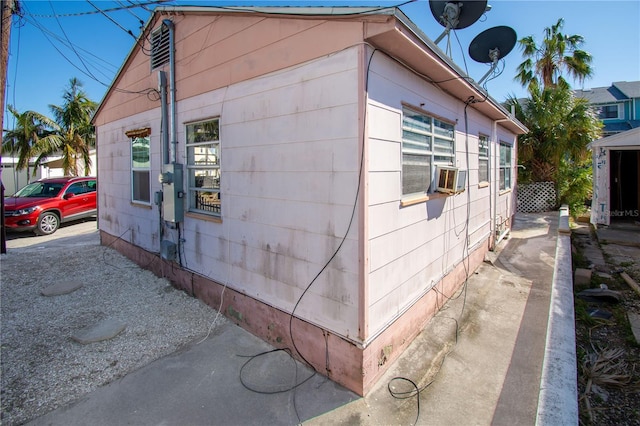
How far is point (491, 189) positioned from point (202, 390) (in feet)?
22.1

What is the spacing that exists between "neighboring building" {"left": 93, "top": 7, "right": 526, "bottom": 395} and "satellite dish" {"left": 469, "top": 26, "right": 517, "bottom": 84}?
760mm

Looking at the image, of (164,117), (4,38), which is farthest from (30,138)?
(164,117)

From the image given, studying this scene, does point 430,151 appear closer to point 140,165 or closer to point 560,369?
point 560,369

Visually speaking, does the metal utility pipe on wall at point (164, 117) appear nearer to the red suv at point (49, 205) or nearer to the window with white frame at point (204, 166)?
the window with white frame at point (204, 166)

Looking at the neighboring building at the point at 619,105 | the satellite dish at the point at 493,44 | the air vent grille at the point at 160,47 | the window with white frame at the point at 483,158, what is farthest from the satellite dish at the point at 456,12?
the neighboring building at the point at 619,105

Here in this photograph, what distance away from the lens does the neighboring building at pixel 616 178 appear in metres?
10.2

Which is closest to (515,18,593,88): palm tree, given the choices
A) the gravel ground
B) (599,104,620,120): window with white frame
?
(599,104,620,120): window with white frame

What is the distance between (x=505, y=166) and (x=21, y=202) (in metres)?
13.5

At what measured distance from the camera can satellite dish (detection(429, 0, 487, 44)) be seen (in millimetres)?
4547

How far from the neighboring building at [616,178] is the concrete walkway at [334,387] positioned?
345 inches

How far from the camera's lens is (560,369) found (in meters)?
3.03

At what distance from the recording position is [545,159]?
41.5 feet

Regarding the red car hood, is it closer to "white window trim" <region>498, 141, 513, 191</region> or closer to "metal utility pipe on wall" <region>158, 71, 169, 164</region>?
"metal utility pipe on wall" <region>158, 71, 169, 164</region>

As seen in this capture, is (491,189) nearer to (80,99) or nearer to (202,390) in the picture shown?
(202,390)
